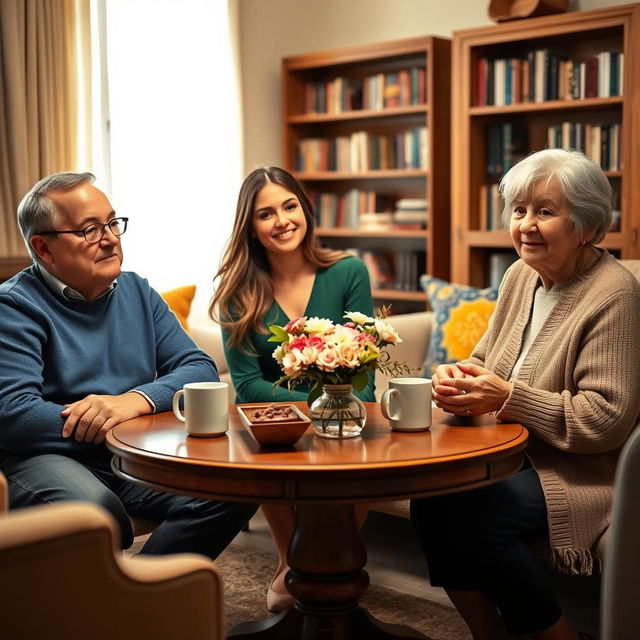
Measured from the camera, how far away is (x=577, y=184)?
7.39ft

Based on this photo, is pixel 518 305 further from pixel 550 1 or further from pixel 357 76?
pixel 357 76

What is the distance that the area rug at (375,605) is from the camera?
2582 mm

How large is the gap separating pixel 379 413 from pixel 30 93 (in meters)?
2.52

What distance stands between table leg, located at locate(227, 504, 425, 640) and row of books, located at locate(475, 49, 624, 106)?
2718 mm

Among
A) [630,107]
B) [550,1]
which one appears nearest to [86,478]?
[630,107]

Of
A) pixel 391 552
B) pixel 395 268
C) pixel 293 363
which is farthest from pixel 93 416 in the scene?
pixel 395 268

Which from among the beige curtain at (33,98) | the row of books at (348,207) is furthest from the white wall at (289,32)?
the beige curtain at (33,98)

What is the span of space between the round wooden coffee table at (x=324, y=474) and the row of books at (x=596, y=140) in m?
2.31

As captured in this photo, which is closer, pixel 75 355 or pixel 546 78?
pixel 75 355

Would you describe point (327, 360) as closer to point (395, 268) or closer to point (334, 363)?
point (334, 363)

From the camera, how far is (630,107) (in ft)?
12.8

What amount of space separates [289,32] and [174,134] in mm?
1072

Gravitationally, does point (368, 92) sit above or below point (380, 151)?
above

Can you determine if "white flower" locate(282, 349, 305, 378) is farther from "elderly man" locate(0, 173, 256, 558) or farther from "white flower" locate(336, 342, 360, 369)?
"elderly man" locate(0, 173, 256, 558)
